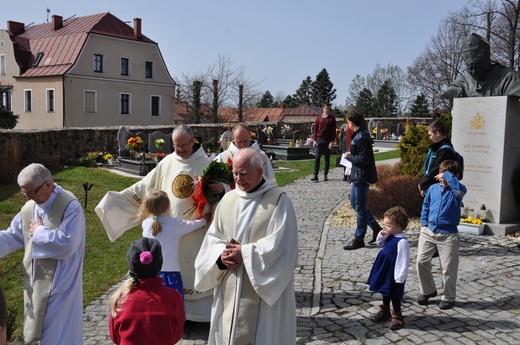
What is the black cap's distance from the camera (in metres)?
3.16

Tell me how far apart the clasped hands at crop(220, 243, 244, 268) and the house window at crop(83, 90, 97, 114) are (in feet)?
132

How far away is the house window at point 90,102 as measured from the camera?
41.4 m

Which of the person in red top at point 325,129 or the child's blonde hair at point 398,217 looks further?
the person in red top at point 325,129

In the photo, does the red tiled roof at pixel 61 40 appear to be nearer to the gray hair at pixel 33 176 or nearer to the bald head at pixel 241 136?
the bald head at pixel 241 136

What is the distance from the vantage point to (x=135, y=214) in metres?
5.62

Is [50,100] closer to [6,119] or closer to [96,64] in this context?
[96,64]

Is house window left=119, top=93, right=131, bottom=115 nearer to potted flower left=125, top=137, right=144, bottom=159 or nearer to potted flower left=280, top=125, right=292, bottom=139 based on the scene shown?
potted flower left=280, top=125, right=292, bottom=139

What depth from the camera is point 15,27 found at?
48.0 metres

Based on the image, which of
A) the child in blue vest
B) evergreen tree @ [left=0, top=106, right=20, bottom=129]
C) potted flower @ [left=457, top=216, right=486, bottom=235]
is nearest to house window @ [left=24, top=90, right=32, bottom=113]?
evergreen tree @ [left=0, top=106, right=20, bottom=129]

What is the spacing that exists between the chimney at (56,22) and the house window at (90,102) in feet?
25.3

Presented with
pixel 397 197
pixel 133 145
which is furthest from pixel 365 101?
pixel 397 197

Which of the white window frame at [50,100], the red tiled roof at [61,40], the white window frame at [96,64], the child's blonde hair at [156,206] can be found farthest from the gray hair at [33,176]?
the white window frame at [96,64]

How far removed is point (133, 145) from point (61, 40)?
2777 centimetres

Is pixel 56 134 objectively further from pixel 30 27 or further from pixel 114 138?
pixel 30 27
